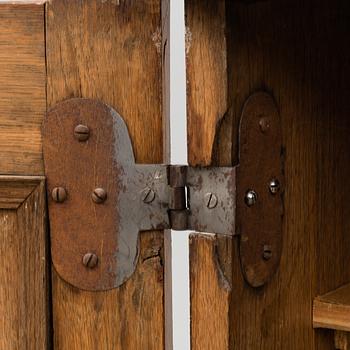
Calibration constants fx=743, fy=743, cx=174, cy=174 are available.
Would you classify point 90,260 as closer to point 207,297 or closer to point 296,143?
point 207,297

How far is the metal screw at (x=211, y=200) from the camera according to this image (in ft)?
2.69

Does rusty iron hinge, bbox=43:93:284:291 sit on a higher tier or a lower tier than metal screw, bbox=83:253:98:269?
higher

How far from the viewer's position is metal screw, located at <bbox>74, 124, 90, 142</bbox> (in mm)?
840

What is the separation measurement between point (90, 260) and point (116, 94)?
19 cm

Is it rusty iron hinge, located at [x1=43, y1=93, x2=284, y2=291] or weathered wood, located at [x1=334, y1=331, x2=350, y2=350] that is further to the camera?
weathered wood, located at [x1=334, y1=331, x2=350, y2=350]

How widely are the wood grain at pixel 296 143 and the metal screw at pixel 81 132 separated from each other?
0.39 feet

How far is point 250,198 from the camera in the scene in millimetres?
832

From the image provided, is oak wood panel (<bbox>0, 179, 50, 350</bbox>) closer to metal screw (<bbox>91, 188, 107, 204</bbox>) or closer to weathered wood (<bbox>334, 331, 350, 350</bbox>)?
metal screw (<bbox>91, 188, 107, 204</bbox>)

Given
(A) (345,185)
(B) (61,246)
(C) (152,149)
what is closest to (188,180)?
(C) (152,149)

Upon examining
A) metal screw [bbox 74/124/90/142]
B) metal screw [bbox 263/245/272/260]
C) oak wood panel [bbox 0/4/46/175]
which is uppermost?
oak wood panel [bbox 0/4/46/175]

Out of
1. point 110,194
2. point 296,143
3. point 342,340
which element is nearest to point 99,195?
point 110,194

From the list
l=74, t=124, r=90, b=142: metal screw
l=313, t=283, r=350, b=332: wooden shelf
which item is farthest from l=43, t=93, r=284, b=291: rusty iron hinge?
l=313, t=283, r=350, b=332: wooden shelf

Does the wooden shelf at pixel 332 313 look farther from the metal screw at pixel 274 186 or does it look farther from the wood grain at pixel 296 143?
the metal screw at pixel 274 186

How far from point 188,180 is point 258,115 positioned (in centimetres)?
11
